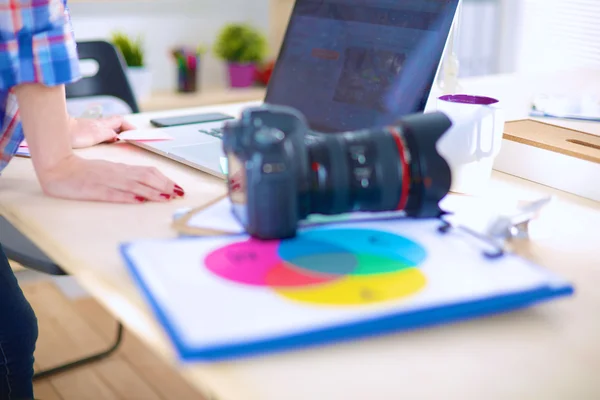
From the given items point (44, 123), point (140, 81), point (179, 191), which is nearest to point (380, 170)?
point (179, 191)

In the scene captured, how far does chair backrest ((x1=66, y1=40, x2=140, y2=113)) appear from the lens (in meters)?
1.80

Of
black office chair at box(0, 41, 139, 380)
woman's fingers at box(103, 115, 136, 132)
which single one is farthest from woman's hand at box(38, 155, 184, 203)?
black office chair at box(0, 41, 139, 380)

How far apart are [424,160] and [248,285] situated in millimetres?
223

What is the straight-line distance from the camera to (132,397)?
1761mm

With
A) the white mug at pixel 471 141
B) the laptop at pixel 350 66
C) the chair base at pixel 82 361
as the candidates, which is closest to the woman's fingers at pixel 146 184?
the laptop at pixel 350 66

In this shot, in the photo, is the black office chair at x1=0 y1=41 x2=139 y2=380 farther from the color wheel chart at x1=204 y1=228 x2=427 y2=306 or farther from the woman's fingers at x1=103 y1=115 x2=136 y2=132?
the color wheel chart at x1=204 y1=228 x2=427 y2=306

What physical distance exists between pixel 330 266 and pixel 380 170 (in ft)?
0.38

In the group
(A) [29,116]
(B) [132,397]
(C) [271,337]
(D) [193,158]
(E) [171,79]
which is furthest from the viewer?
(E) [171,79]

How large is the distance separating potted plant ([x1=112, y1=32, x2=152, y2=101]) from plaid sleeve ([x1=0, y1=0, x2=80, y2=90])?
1.73 metres

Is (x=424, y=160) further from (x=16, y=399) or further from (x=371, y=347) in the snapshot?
(x=16, y=399)

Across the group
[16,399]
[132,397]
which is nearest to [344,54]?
[16,399]

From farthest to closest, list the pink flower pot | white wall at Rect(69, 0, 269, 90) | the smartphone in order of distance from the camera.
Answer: the pink flower pot, white wall at Rect(69, 0, 269, 90), the smartphone

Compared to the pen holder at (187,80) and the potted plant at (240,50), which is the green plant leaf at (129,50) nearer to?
the pen holder at (187,80)

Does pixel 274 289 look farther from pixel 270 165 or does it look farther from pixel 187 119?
pixel 187 119
